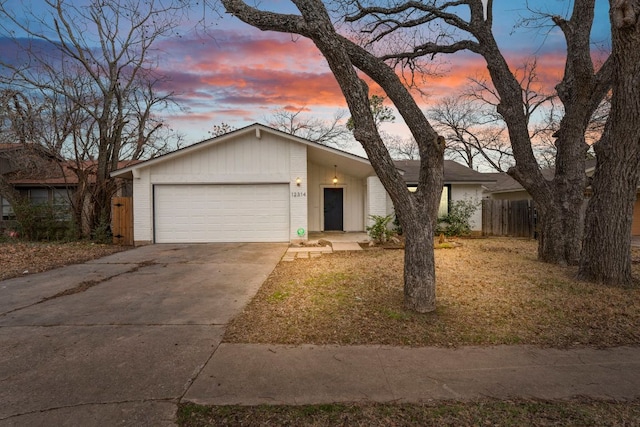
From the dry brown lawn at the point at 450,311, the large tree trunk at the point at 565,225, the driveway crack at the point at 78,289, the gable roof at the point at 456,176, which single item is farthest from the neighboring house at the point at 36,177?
the large tree trunk at the point at 565,225

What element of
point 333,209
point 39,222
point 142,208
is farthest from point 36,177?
point 333,209

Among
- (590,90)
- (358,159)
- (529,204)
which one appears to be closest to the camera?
(590,90)

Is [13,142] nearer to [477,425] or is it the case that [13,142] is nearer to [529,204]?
[477,425]

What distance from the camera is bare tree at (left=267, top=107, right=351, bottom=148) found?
25031mm

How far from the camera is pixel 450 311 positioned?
4516 millimetres

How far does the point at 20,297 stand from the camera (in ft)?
18.2

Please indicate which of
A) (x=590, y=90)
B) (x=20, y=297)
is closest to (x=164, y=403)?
(x=20, y=297)

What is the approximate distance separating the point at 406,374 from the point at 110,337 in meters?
3.26

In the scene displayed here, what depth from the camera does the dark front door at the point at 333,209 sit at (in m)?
15.2

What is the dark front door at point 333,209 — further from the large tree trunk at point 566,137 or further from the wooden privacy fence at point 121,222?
the large tree trunk at point 566,137

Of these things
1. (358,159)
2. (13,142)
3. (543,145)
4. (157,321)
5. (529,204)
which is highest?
(543,145)

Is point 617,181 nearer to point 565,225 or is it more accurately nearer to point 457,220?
point 565,225

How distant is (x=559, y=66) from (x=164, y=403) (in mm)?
16888

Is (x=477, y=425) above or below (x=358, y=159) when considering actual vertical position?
below
